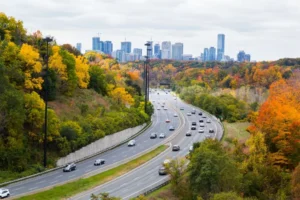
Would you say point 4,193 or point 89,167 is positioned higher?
point 4,193

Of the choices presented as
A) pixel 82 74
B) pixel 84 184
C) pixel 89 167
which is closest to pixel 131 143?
pixel 82 74

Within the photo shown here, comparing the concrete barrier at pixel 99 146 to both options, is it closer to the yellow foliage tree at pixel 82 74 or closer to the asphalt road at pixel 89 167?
the asphalt road at pixel 89 167

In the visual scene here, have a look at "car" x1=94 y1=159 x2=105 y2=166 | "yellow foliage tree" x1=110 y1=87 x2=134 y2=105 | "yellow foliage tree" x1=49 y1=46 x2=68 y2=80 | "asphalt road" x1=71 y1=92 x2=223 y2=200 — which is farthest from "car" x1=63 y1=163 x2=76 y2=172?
"yellow foliage tree" x1=110 y1=87 x2=134 y2=105

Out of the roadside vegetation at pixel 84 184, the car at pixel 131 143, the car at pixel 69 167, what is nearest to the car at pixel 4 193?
the roadside vegetation at pixel 84 184

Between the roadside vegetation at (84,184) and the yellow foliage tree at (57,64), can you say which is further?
the yellow foliage tree at (57,64)

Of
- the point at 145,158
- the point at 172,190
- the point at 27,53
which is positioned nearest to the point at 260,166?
the point at 172,190

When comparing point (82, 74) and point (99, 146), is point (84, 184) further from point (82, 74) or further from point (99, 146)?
point (82, 74)

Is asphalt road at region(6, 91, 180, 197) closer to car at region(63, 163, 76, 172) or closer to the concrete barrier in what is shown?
car at region(63, 163, 76, 172)

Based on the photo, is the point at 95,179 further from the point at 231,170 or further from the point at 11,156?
the point at 231,170

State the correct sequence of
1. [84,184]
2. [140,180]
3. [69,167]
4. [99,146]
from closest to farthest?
1. [84,184]
2. [140,180]
3. [69,167]
4. [99,146]
